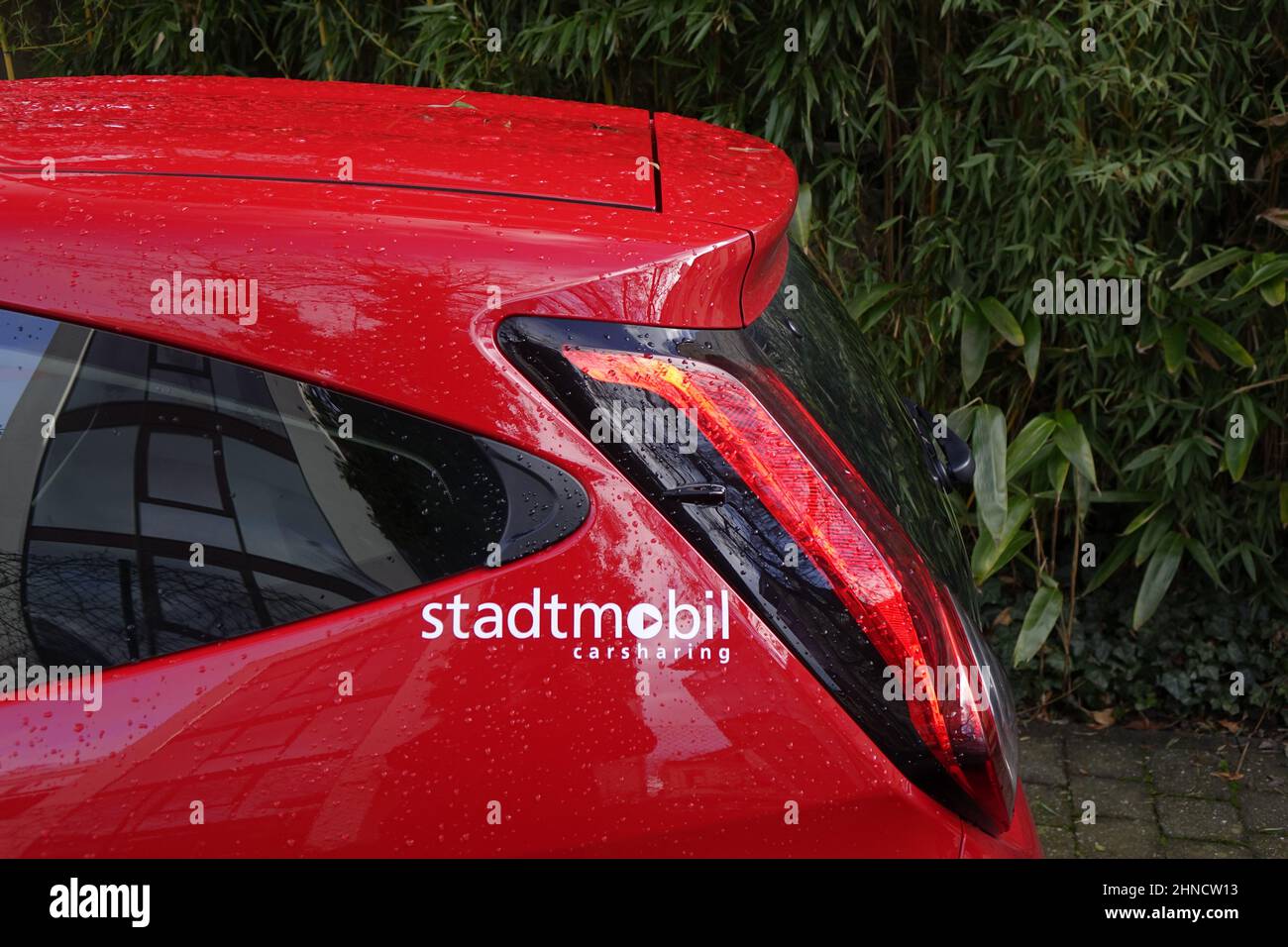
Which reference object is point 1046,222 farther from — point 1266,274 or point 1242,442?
point 1242,442

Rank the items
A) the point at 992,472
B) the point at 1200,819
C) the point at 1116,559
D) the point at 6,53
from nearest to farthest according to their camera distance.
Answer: the point at 1200,819
the point at 992,472
the point at 1116,559
the point at 6,53

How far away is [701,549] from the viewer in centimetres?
132

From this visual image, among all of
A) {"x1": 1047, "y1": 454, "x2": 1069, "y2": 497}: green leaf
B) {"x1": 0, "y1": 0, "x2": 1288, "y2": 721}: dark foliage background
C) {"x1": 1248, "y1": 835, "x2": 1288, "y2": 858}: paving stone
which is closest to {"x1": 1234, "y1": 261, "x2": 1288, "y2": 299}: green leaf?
{"x1": 0, "y1": 0, "x2": 1288, "y2": 721}: dark foliage background

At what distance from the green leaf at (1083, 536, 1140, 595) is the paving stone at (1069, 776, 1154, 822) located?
0.63 metres

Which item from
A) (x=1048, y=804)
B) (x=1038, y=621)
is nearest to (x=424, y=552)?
(x=1048, y=804)

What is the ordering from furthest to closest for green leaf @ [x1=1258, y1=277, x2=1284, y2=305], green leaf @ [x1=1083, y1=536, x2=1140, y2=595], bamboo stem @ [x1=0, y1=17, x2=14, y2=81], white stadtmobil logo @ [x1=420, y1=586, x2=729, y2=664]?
bamboo stem @ [x1=0, y1=17, x2=14, y2=81], green leaf @ [x1=1083, y1=536, x2=1140, y2=595], green leaf @ [x1=1258, y1=277, x2=1284, y2=305], white stadtmobil logo @ [x1=420, y1=586, x2=729, y2=664]

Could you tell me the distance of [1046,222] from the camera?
12.0 ft

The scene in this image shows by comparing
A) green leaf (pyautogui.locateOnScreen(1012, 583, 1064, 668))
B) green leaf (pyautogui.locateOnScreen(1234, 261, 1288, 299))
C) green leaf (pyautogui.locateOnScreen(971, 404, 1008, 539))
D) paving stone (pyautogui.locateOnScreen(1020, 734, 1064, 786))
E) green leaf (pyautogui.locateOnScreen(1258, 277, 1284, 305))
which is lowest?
paving stone (pyautogui.locateOnScreen(1020, 734, 1064, 786))

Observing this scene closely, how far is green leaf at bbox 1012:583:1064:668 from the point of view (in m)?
3.84

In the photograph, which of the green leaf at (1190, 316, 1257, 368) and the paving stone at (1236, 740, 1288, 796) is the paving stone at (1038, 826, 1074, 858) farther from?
the green leaf at (1190, 316, 1257, 368)

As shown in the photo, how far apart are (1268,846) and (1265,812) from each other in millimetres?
191

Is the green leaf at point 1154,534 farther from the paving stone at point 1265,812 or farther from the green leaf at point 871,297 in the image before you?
the green leaf at point 871,297

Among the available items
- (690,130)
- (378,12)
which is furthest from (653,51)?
(690,130)
